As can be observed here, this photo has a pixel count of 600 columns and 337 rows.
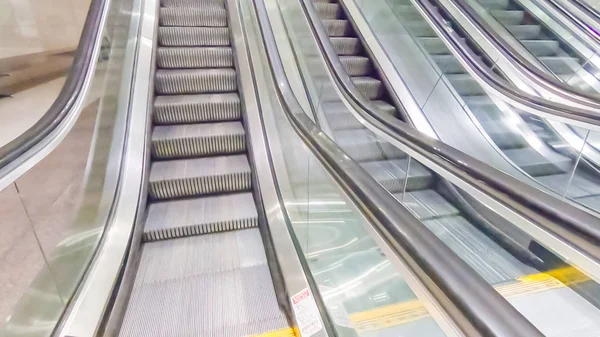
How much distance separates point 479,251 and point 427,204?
24.3 inches

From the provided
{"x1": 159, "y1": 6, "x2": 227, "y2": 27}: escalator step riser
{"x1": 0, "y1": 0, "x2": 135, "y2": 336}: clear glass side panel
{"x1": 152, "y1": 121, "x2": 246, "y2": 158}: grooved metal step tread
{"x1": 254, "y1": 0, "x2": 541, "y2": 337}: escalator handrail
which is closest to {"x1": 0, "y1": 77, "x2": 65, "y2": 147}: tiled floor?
{"x1": 0, "y1": 0, "x2": 135, "y2": 336}: clear glass side panel

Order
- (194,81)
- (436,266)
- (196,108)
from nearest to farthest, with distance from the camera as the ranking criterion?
(436,266), (196,108), (194,81)

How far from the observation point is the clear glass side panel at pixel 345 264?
1289 millimetres

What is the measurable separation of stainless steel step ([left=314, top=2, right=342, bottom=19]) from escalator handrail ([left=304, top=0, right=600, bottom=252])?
9.42ft

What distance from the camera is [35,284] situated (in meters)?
1.69

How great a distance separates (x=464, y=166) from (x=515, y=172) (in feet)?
6.53

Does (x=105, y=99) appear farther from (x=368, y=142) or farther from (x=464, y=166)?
(x=464, y=166)

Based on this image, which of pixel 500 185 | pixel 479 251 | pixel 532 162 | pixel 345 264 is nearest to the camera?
pixel 500 185

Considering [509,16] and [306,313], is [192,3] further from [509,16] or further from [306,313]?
[509,16]

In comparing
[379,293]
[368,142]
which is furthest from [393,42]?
[379,293]

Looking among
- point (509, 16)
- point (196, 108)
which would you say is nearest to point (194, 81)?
point (196, 108)

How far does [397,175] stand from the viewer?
9.93 ft

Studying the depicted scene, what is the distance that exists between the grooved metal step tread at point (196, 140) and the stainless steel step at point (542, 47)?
4042 millimetres

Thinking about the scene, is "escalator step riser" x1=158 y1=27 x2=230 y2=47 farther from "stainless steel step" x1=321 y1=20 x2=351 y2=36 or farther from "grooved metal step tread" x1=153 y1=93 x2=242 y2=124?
"stainless steel step" x1=321 y1=20 x2=351 y2=36
